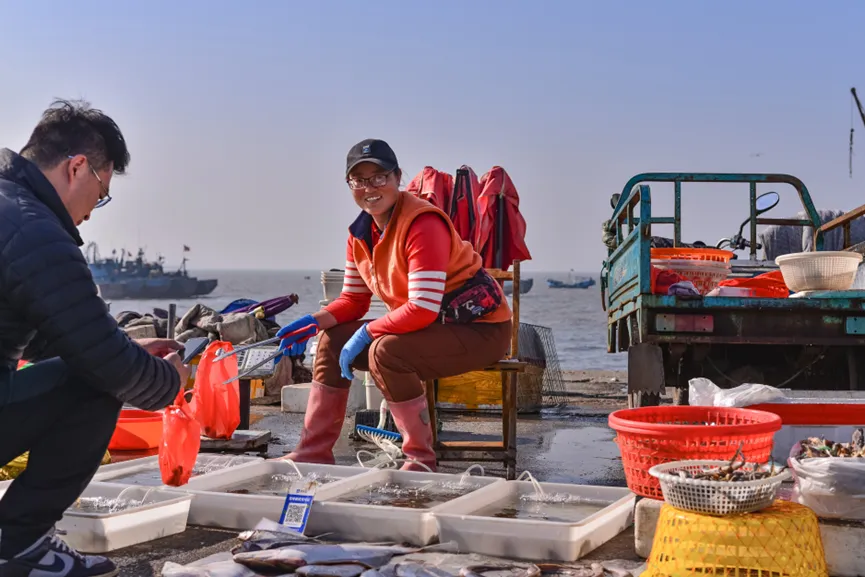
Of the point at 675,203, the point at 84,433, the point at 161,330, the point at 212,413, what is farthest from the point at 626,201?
the point at 161,330

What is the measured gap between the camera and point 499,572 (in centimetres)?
290

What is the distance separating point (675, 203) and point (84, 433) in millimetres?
5559

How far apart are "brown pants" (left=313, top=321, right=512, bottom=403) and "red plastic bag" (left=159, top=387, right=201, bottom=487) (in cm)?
94

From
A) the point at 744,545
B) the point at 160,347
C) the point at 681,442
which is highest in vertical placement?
the point at 160,347

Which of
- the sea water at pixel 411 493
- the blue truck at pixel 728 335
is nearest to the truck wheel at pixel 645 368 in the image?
the blue truck at pixel 728 335

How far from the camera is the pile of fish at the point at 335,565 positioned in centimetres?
280

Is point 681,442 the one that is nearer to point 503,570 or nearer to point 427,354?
point 503,570

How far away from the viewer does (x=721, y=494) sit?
8.95 ft

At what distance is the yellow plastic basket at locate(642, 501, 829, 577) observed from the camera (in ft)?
8.78

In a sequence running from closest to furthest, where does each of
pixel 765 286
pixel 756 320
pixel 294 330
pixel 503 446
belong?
1. pixel 294 330
2. pixel 503 446
3. pixel 756 320
4. pixel 765 286

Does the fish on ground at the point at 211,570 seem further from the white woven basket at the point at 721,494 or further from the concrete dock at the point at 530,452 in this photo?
the white woven basket at the point at 721,494

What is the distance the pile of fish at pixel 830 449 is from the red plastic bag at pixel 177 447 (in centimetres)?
249

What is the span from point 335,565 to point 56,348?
1.05m

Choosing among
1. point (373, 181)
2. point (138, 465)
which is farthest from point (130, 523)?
point (373, 181)
